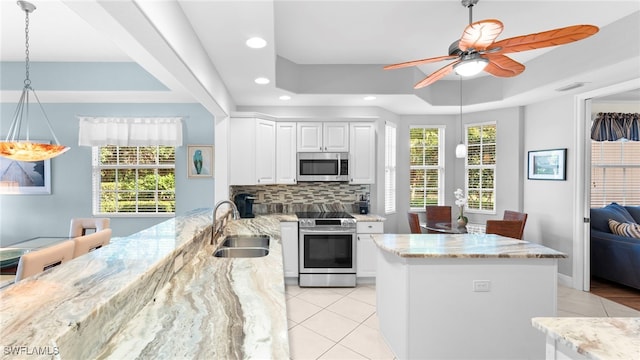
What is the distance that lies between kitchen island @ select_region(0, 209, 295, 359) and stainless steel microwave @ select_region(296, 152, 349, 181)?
2.48 m

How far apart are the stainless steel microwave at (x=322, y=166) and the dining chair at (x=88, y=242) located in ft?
7.58

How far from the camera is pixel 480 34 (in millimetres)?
1758

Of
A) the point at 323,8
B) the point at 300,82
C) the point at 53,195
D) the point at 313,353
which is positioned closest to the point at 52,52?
the point at 53,195

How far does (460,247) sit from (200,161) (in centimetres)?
371

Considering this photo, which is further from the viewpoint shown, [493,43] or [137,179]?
[137,179]

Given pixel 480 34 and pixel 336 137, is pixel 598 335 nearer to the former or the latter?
pixel 480 34

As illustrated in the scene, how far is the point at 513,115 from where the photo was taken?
4.44m

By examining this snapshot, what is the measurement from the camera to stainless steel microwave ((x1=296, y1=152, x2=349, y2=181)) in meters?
4.13

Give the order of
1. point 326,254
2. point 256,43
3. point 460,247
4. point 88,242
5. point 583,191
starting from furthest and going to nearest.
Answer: point 326,254 → point 583,191 → point 88,242 → point 256,43 → point 460,247

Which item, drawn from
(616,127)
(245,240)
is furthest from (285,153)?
(616,127)

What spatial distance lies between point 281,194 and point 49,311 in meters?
3.60

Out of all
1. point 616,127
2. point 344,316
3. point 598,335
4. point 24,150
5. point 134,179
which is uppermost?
point 616,127

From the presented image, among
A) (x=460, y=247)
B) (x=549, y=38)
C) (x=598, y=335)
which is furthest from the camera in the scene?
(x=460, y=247)

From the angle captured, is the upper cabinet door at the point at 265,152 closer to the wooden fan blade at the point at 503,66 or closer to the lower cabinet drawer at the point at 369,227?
the lower cabinet drawer at the point at 369,227
